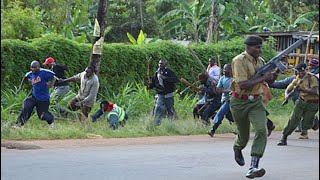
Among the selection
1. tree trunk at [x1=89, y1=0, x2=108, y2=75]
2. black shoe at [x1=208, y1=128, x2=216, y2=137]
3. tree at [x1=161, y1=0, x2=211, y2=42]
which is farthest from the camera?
tree at [x1=161, y1=0, x2=211, y2=42]

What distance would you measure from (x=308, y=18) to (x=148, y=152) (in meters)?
25.0

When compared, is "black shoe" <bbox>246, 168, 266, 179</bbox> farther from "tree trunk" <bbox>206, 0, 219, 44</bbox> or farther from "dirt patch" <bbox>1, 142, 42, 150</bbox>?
"tree trunk" <bbox>206, 0, 219, 44</bbox>

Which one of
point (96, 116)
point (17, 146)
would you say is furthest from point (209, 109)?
point (17, 146)

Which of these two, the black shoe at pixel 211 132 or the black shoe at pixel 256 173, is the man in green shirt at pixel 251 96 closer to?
the black shoe at pixel 256 173

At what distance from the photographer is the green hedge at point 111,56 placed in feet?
59.1

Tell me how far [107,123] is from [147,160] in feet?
15.8

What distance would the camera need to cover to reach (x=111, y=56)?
2047cm

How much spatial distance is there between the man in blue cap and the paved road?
53 centimetres

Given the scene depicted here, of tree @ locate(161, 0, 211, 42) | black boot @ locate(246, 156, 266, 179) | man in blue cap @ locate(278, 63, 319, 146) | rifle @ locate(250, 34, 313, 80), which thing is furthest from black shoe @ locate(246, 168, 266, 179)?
tree @ locate(161, 0, 211, 42)

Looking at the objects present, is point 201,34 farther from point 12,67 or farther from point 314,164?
point 314,164

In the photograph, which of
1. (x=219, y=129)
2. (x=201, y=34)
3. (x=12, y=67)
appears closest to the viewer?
(x=219, y=129)

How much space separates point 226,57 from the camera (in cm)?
2372

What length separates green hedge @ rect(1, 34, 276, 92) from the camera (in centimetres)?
1802

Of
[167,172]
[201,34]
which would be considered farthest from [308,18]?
[167,172]
